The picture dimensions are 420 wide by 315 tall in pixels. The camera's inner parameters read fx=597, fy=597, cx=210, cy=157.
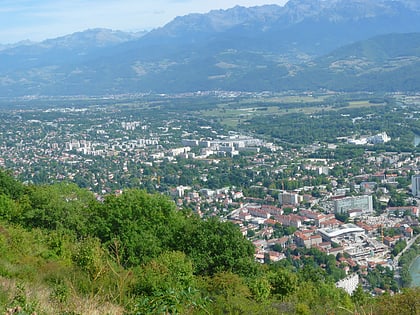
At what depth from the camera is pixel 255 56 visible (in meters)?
72.7

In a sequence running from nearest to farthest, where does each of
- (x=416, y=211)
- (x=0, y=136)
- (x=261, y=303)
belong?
(x=261, y=303), (x=416, y=211), (x=0, y=136)

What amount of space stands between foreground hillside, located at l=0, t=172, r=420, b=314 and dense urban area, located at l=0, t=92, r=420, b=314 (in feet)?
4.20

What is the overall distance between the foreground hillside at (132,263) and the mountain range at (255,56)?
41.8m

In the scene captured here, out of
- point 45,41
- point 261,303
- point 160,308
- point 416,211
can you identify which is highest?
point 45,41

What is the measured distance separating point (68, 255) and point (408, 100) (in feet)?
121

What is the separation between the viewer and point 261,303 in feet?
15.5

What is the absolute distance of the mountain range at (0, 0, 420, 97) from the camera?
2205 inches

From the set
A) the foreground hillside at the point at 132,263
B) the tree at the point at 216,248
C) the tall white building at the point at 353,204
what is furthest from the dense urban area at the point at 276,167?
the tree at the point at 216,248

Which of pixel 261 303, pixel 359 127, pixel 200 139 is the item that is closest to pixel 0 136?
pixel 200 139

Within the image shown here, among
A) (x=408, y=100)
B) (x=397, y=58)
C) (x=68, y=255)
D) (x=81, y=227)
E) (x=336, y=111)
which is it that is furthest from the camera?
(x=397, y=58)

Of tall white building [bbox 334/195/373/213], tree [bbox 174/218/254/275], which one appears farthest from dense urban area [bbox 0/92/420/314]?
tree [bbox 174/218/254/275]

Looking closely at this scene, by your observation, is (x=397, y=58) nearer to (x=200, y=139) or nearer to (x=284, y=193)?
(x=200, y=139)

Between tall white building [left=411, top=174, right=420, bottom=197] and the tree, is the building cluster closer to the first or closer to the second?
tall white building [left=411, top=174, right=420, bottom=197]

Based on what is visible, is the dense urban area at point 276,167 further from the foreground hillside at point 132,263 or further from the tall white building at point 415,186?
the foreground hillside at point 132,263
